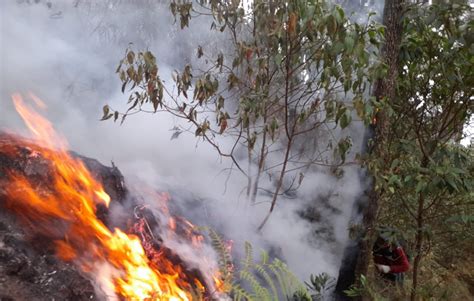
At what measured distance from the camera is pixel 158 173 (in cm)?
539

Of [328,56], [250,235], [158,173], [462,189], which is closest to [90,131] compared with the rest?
[158,173]

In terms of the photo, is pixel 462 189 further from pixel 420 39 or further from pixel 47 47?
pixel 47 47

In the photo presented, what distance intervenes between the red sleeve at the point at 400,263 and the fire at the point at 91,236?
9.69ft

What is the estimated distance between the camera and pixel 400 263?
513 centimetres

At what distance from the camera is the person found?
512cm

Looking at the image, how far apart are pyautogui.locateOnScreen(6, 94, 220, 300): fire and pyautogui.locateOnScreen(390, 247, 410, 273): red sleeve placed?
2954 mm

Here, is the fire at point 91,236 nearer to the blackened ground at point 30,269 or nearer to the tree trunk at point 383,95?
the blackened ground at point 30,269

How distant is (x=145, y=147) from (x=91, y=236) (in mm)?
2418

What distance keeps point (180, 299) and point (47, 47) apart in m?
3.73

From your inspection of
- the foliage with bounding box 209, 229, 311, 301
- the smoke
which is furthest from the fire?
the smoke

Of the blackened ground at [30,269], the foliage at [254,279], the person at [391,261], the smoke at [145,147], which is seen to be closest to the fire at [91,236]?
the blackened ground at [30,269]

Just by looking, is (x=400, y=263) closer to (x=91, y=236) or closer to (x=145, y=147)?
(x=145, y=147)

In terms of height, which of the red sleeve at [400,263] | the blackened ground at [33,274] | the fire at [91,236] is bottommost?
the blackened ground at [33,274]

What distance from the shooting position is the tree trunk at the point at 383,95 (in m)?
3.81
